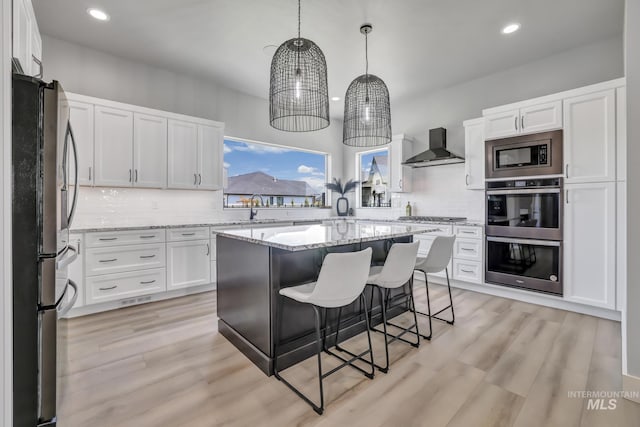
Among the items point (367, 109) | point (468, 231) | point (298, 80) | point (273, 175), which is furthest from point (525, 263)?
point (273, 175)

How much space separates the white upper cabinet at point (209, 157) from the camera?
13.5 ft

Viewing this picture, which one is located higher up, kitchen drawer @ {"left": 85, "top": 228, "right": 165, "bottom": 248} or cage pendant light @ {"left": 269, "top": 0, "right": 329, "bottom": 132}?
cage pendant light @ {"left": 269, "top": 0, "right": 329, "bottom": 132}

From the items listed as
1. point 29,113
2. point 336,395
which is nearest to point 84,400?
point 336,395

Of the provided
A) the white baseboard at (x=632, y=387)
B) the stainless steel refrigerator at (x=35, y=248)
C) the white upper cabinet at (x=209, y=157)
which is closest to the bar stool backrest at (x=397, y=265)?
the white baseboard at (x=632, y=387)

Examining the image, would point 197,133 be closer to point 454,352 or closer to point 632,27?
point 454,352

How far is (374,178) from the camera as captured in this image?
611cm

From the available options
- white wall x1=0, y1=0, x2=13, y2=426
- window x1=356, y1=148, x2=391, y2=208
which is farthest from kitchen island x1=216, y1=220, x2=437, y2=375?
window x1=356, y1=148, x2=391, y2=208

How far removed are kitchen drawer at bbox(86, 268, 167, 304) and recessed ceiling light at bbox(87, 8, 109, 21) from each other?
2.66m

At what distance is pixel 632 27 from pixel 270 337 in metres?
2.98

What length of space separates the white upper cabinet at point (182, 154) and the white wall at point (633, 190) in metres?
4.26

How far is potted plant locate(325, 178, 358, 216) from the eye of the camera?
20.1 feet

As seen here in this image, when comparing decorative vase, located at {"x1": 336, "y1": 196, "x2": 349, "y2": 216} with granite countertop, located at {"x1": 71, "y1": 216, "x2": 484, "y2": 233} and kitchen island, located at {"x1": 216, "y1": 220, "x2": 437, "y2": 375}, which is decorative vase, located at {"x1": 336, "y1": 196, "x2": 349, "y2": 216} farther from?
kitchen island, located at {"x1": 216, "y1": 220, "x2": 437, "y2": 375}

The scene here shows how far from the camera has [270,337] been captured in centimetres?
207

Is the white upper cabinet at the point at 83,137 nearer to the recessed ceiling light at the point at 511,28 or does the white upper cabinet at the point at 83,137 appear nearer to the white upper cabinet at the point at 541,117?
the recessed ceiling light at the point at 511,28
